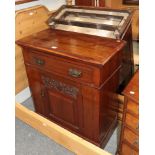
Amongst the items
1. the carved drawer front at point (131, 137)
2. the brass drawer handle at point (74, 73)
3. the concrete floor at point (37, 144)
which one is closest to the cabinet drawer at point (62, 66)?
the brass drawer handle at point (74, 73)

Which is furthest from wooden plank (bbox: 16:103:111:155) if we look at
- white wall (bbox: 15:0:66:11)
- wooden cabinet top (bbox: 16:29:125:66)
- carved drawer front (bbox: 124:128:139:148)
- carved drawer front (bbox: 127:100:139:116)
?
white wall (bbox: 15:0:66:11)

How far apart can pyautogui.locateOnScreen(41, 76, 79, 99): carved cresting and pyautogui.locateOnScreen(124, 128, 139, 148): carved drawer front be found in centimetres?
38

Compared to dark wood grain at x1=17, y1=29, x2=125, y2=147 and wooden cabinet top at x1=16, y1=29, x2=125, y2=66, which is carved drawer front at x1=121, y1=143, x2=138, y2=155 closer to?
dark wood grain at x1=17, y1=29, x2=125, y2=147

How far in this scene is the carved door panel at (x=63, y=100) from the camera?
4.22 ft

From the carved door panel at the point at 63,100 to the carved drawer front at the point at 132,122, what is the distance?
0.33 meters

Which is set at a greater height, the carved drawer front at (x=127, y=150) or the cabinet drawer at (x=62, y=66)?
the cabinet drawer at (x=62, y=66)

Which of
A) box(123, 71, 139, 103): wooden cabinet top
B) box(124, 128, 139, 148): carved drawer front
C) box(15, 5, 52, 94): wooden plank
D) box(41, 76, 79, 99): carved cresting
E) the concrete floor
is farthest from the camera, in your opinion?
box(15, 5, 52, 94): wooden plank

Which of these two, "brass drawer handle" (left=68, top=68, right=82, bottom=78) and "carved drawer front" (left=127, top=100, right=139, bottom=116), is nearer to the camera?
"carved drawer front" (left=127, top=100, right=139, bottom=116)

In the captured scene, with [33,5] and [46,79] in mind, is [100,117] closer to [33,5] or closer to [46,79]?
[46,79]

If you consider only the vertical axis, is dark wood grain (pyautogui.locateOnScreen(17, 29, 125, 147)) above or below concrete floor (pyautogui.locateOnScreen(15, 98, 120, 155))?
above

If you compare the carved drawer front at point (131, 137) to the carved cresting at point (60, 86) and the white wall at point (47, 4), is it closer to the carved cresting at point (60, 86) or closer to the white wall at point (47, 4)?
the carved cresting at point (60, 86)

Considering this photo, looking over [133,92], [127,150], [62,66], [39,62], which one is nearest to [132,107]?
[133,92]

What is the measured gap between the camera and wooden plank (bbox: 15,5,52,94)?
1.56 meters
